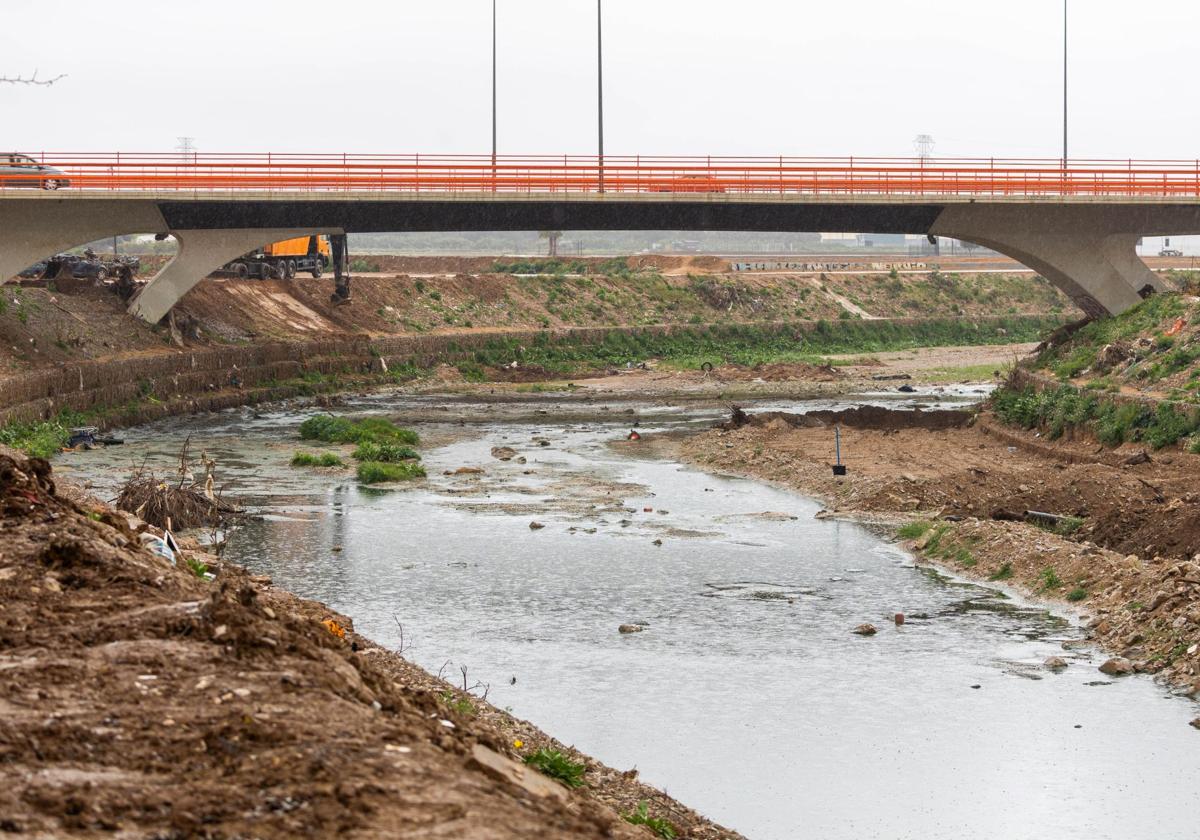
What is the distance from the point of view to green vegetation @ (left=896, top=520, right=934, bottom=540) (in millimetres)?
32625

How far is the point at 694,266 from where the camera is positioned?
378 feet

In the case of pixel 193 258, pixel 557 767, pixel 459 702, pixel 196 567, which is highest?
pixel 193 258

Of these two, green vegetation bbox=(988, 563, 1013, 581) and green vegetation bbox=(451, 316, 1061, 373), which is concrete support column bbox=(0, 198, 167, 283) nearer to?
green vegetation bbox=(451, 316, 1061, 373)

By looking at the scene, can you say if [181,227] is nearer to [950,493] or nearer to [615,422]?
[615,422]

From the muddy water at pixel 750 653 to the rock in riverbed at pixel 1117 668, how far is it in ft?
0.83

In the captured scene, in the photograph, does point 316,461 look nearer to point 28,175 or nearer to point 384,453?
point 384,453

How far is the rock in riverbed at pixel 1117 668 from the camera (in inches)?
862

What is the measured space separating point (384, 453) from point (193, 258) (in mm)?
21216

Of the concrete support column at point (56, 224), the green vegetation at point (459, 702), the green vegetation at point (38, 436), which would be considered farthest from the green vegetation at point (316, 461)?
the green vegetation at point (459, 702)

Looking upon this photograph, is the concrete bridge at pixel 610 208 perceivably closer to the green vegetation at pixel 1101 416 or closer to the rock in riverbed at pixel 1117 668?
the green vegetation at pixel 1101 416

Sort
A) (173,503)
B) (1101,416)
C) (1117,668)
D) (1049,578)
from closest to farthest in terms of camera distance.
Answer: (1117,668)
(1049,578)
(173,503)
(1101,416)

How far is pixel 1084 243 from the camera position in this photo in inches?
2370

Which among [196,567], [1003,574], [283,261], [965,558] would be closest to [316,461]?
[965,558]


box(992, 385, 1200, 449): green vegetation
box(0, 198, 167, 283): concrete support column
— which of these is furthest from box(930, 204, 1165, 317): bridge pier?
box(0, 198, 167, 283): concrete support column
